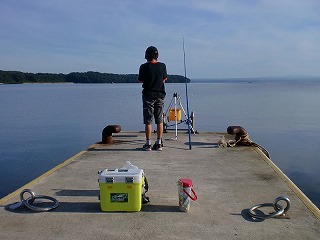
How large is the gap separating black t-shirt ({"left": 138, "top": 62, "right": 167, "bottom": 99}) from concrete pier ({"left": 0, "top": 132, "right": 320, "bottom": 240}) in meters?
1.11

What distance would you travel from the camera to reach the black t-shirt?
20.9ft

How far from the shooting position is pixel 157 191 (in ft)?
14.8

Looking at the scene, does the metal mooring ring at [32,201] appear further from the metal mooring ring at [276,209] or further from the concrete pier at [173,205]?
the metal mooring ring at [276,209]

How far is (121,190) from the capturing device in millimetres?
3773

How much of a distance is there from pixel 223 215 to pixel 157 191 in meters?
1.02

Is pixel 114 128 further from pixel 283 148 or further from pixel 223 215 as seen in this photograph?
pixel 283 148

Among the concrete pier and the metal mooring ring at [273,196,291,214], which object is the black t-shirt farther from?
the metal mooring ring at [273,196,291,214]

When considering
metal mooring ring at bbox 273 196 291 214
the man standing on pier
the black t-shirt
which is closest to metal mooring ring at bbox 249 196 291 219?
metal mooring ring at bbox 273 196 291 214

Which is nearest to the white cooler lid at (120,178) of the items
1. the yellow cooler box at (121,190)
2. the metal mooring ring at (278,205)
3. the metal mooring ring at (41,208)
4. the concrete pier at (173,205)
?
the yellow cooler box at (121,190)

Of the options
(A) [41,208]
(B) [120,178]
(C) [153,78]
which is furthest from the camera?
(C) [153,78]

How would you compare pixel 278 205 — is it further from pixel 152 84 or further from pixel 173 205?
pixel 152 84

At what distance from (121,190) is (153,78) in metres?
3.01

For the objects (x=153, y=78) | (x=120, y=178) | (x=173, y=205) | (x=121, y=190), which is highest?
(x=153, y=78)

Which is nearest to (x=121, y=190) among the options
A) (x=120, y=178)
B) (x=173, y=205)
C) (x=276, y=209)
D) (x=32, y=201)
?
(x=120, y=178)
